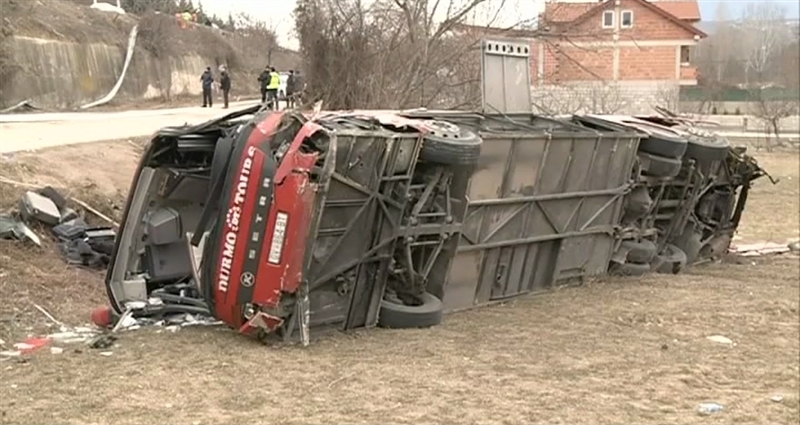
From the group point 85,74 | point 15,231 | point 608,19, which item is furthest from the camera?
point 85,74

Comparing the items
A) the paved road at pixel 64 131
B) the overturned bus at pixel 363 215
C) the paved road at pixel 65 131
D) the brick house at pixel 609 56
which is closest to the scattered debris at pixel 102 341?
the overturned bus at pixel 363 215

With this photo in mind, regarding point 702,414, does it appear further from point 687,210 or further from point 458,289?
point 687,210

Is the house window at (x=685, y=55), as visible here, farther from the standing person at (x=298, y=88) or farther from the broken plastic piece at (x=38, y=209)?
the broken plastic piece at (x=38, y=209)

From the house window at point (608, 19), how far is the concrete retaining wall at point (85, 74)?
16.7m

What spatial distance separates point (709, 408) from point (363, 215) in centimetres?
276

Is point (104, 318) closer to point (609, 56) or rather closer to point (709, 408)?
point (709, 408)

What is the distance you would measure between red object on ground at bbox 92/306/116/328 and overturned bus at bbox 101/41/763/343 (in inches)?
5.1

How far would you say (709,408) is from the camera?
20.6ft

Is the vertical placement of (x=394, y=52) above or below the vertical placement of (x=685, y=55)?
above

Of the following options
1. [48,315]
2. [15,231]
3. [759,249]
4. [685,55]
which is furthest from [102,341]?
[685,55]

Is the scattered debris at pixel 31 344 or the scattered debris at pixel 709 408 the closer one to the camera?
the scattered debris at pixel 709 408

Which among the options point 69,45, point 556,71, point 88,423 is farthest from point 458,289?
point 69,45

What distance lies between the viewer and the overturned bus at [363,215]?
7195 mm

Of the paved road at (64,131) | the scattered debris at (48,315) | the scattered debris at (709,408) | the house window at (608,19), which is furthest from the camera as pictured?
the house window at (608,19)
